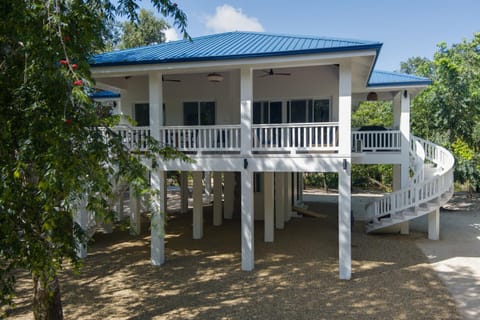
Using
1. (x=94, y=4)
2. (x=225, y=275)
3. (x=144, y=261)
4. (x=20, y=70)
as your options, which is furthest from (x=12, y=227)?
(x=144, y=261)

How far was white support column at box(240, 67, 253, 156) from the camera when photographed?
8820mm

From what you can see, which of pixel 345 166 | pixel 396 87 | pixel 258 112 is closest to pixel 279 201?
pixel 258 112

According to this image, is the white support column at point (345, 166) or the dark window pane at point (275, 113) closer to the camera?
the white support column at point (345, 166)

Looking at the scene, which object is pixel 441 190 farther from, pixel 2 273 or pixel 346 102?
pixel 2 273

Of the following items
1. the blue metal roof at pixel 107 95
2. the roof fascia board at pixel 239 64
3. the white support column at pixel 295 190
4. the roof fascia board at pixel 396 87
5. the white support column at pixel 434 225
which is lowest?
the white support column at pixel 434 225

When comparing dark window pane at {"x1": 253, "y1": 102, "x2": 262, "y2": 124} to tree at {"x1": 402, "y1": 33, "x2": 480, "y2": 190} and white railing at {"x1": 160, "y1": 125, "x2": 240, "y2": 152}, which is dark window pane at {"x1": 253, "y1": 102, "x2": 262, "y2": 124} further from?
tree at {"x1": 402, "y1": 33, "x2": 480, "y2": 190}

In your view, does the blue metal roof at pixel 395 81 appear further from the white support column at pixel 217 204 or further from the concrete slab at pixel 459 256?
the white support column at pixel 217 204

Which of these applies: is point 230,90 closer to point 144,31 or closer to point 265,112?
point 265,112

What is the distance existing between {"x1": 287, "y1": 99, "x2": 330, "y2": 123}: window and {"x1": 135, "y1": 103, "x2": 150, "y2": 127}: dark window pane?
5360 mm

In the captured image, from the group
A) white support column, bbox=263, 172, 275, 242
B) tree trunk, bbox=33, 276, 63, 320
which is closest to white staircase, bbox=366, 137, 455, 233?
white support column, bbox=263, 172, 275, 242

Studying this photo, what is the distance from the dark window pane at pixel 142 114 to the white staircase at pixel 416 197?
906 centimetres

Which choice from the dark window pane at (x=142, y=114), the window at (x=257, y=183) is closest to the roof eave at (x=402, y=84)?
the window at (x=257, y=183)

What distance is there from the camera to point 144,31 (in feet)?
116

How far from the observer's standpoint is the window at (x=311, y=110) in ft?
39.1
